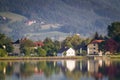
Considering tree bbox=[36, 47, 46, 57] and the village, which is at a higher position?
the village

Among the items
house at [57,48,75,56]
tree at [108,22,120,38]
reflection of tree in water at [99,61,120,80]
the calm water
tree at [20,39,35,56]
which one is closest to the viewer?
reflection of tree in water at [99,61,120,80]

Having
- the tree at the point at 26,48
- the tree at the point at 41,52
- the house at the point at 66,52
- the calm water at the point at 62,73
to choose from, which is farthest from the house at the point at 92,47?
the calm water at the point at 62,73

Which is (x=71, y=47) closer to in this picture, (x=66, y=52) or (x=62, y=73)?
(x=66, y=52)

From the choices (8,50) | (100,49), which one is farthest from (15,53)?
(100,49)

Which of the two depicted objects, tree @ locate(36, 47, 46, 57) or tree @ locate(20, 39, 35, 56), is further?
tree @ locate(20, 39, 35, 56)

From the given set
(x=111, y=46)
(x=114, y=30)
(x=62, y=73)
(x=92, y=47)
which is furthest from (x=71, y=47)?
(x=62, y=73)

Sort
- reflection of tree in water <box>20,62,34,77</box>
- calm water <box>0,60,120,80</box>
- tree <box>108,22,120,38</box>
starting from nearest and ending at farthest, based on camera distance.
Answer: calm water <box>0,60,120,80</box> < reflection of tree in water <box>20,62,34,77</box> < tree <box>108,22,120,38</box>

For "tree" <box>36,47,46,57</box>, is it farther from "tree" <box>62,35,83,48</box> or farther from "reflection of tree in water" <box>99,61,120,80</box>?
"reflection of tree in water" <box>99,61,120,80</box>

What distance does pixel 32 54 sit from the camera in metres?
109

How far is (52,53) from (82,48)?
896 inches

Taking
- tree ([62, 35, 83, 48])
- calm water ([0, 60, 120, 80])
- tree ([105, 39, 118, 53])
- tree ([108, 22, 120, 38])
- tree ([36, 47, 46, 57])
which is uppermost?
tree ([108, 22, 120, 38])

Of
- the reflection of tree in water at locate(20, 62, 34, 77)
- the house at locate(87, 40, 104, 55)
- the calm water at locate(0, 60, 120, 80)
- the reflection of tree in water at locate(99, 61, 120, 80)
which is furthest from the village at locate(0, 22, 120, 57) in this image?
the reflection of tree in water at locate(99, 61, 120, 80)

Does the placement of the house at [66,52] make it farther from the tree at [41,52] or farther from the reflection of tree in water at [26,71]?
the reflection of tree in water at [26,71]

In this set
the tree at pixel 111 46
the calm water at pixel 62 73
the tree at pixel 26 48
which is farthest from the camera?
the tree at pixel 26 48
